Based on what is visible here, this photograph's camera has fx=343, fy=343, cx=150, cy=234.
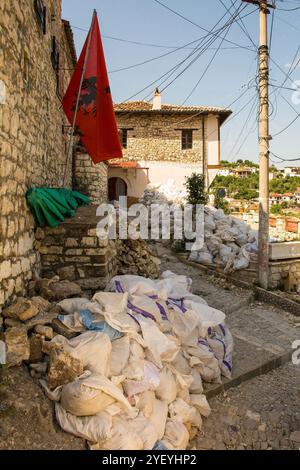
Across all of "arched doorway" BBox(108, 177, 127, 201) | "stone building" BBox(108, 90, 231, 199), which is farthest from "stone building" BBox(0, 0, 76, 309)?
"arched doorway" BBox(108, 177, 127, 201)

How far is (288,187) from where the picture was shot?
55.7 metres

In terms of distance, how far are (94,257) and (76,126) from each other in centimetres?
243

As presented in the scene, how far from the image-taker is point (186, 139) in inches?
769

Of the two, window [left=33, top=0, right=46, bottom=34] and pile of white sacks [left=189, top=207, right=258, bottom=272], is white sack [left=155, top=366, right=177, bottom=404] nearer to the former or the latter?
window [left=33, top=0, right=46, bottom=34]

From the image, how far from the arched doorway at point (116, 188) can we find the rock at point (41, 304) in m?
16.6

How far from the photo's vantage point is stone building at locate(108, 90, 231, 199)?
754 inches

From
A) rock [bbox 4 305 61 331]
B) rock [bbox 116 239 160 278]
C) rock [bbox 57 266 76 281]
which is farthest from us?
rock [bbox 116 239 160 278]

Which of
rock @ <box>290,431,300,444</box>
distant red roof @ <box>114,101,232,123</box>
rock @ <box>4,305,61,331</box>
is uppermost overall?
distant red roof @ <box>114,101,232,123</box>

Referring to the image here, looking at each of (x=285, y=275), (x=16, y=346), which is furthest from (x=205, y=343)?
(x=285, y=275)

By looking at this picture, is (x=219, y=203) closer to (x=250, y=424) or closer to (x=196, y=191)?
(x=196, y=191)

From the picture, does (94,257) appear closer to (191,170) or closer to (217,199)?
(217,199)

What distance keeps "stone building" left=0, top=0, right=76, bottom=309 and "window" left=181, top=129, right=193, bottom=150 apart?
14394mm

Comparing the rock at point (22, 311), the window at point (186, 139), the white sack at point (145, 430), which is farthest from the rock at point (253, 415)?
the window at point (186, 139)

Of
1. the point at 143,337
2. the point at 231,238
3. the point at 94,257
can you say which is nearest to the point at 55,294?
the point at 94,257
